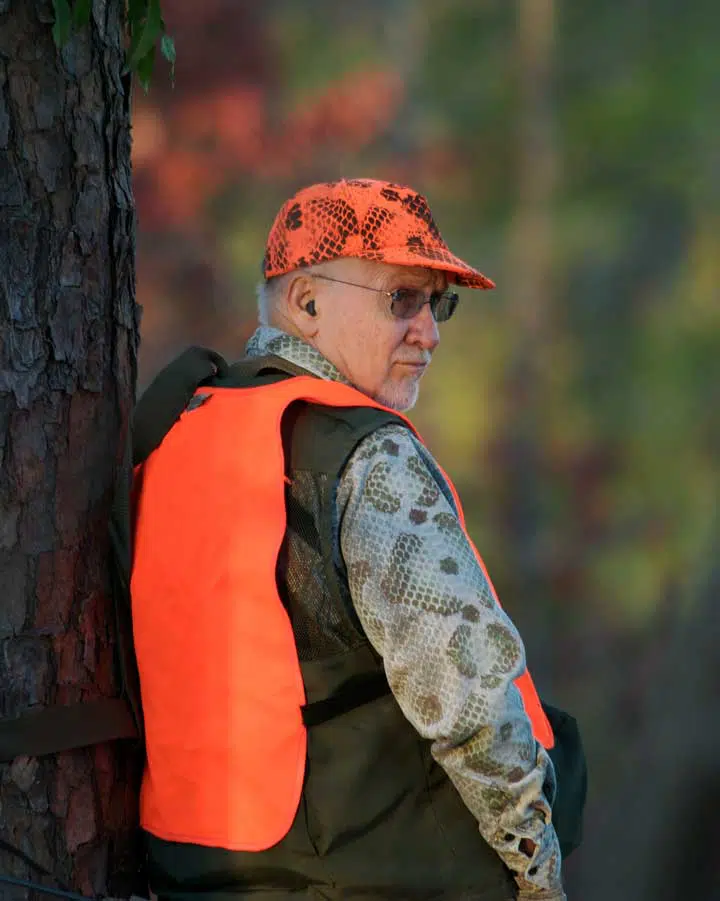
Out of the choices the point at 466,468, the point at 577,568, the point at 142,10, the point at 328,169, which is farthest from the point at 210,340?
the point at 142,10

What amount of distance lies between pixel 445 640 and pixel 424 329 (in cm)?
70

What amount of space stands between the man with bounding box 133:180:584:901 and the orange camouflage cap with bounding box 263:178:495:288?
0.97 feet

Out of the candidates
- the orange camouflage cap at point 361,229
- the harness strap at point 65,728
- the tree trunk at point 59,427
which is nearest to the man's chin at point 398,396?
the orange camouflage cap at point 361,229

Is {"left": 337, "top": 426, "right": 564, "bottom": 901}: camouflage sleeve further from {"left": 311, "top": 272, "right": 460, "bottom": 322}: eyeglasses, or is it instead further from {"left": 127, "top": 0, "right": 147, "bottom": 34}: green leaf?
{"left": 127, "top": 0, "right": 147, "bottom": 34}: green leaf

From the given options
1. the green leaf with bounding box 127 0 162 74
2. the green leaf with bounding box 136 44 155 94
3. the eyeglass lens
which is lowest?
the eyeglass lens

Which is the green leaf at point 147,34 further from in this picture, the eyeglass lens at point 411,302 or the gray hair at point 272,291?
the eyeglass lens at point 411,302

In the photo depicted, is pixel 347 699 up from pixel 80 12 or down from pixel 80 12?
down

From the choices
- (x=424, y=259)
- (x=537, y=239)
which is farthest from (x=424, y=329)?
(x=537, y=239)

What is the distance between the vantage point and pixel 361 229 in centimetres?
240

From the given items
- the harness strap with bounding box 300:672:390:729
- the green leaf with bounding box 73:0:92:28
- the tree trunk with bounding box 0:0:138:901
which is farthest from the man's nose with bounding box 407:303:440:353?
the green leaf with bounding box 73:0:92:28

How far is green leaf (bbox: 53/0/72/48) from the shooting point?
2.19 metres

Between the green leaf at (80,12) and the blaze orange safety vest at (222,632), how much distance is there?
27.2 inches

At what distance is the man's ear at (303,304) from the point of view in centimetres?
246

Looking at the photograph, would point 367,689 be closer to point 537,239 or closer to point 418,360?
point 418,360
